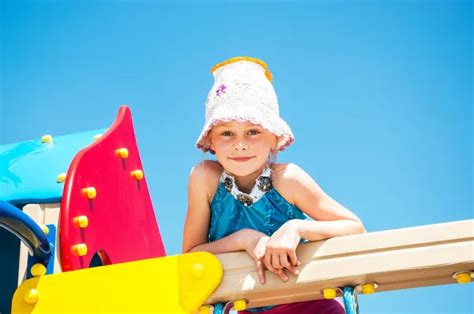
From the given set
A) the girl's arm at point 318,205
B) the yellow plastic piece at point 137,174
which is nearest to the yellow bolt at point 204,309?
the girl's arm at point 318,205

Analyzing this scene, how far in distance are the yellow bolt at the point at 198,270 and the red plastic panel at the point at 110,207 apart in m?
0.85

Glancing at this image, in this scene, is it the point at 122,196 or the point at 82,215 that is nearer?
the point at 82,215

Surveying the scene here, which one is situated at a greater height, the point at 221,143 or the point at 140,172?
the point at 140,172

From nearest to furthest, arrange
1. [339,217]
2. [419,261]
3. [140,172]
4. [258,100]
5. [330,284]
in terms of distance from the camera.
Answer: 1. [419,261]
2. [330,284]
3. [339,217]
4. [258,100]
5. [140,172]

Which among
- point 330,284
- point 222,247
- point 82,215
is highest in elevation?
point 82,215

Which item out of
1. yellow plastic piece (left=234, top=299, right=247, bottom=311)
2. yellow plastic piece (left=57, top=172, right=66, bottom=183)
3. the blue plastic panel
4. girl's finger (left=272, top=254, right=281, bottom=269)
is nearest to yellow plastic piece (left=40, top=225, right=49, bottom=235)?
the blue plastic panel

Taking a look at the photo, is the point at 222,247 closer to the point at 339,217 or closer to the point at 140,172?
the point at 339,217

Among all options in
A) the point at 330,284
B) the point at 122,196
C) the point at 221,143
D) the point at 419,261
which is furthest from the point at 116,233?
the point at 419,261

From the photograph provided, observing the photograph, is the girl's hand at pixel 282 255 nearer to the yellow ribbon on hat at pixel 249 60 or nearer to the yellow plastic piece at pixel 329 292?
the yellow plastic piece at pixel 329 292

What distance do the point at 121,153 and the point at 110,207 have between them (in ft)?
1.04

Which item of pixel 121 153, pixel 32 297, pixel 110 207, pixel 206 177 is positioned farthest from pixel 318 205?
pixel 121 153

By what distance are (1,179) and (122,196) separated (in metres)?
0.55

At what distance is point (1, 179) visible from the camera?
2916mm

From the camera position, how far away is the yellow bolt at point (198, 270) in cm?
179
